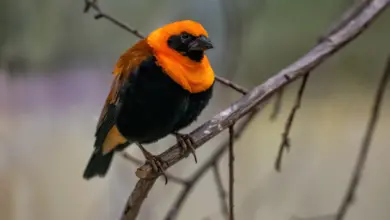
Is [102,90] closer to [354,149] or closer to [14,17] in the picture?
[14,17]

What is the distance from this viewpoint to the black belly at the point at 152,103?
711mm

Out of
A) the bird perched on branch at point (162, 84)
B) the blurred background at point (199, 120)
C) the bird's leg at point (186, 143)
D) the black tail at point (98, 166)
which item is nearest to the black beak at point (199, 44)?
the bird perched on branch at point (162, 84)

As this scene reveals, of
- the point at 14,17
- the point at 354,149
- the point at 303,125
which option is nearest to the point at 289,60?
the point at 303,125

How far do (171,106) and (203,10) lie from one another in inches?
23.1

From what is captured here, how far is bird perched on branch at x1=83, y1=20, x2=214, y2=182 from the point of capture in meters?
0.71

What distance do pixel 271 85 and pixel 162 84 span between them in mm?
137

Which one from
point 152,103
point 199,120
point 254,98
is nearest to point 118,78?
point 152,103

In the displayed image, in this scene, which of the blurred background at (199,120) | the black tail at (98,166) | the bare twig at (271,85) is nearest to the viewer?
the bare twig at (271,85)

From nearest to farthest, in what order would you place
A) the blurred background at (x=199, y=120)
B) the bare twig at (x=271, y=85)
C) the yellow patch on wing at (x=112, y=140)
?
the bare twig at (x=271, y=85) → the yellow patch on wing at (x=112, y=140) → the blurred background at (x=199, y=120)

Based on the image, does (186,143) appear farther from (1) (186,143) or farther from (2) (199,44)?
(2) (199,44)

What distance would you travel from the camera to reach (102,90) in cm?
129

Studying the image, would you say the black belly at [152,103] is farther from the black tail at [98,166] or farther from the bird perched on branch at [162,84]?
the black tail at [98,166]

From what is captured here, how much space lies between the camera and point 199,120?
1298mm

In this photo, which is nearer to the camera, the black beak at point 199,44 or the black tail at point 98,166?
the black beak at point 199,44
